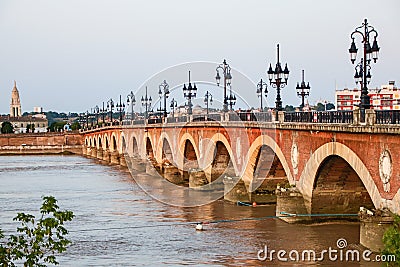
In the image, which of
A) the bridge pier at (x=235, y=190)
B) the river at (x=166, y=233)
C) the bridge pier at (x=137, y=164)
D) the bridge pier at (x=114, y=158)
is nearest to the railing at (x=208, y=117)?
the river at (x=166, y=233)

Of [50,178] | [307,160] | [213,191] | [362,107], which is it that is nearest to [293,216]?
[307,160]

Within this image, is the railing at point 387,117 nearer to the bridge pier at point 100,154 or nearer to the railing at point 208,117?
the railing at point 208,117

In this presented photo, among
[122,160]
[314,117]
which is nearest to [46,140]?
[122,160]

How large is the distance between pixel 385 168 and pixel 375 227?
1.69 meters

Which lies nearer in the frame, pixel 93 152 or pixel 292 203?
pixel 292 203

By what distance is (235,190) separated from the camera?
1640 inches

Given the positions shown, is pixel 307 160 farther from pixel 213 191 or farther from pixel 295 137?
pixel 213 191

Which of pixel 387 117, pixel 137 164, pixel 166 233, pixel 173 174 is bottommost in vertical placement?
pixel 166 233

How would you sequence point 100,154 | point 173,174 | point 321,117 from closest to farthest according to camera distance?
1. point 321,117
2. point 173,174
3. point 100,154

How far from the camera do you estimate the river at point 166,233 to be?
88.2 feet

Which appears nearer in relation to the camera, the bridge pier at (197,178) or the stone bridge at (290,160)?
the stone bridge at (290,160)

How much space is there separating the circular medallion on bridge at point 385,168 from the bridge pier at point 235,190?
17575 millimetres

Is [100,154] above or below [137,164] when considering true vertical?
below

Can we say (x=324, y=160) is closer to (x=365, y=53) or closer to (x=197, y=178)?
(x=365, y=53)
